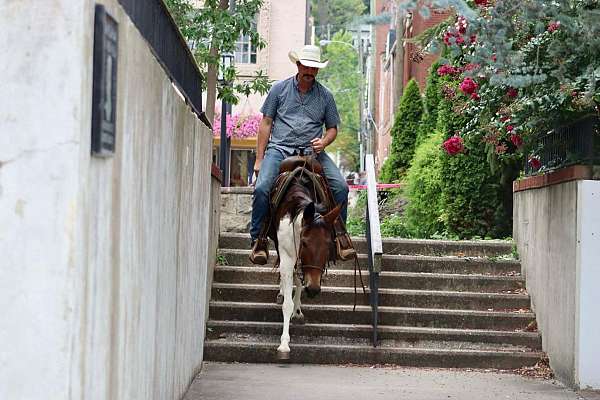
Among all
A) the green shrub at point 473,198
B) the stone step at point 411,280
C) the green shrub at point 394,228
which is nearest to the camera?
the stone step at point 411,280

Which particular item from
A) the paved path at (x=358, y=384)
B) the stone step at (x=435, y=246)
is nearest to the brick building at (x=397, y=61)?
the stone step at (x=435, y=246)

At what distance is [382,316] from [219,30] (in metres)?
5.70

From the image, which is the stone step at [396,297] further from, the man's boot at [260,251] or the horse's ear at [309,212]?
the horse's ear at [309,212]

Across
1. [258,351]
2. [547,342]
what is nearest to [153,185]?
[258,351]

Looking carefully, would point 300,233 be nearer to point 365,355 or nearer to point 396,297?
point 365,355

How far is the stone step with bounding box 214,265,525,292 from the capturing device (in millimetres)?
14438

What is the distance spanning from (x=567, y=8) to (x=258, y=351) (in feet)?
18.7

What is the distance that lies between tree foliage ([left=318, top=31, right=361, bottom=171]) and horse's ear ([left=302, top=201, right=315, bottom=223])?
2920 inches

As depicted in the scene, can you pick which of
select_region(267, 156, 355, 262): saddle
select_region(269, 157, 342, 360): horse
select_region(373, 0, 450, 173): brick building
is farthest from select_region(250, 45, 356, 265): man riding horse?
select_region(373, 0, 450, 173): brick building

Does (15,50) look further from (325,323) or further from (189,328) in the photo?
(325,323)

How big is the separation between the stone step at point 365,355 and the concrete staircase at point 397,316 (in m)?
0.01

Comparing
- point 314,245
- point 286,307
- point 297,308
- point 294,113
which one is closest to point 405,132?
point 294,113

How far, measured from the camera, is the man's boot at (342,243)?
1251 cm

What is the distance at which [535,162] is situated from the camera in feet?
45.2
